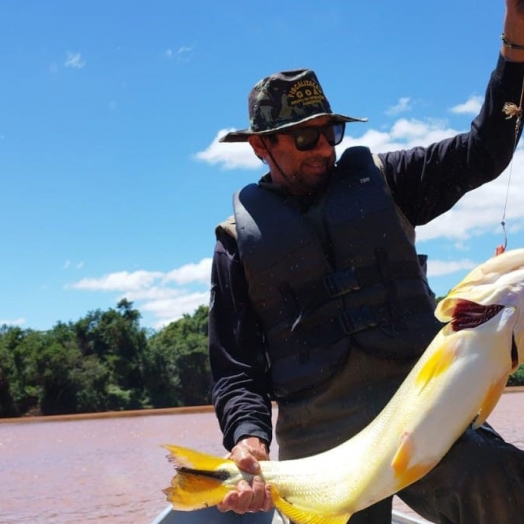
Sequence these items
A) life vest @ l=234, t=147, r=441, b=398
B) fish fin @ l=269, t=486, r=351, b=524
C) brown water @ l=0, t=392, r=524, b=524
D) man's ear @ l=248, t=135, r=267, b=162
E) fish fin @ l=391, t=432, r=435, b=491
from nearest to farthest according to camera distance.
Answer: fish fin @ l=391, t=432, r=435, b=491
fish fin @ l=269, t=486, r=351, b=524
life vest @ l=234, t=147, r=441, b=398
man's ear @ l=248, t=135, r=267, b=162
brown water @ l=0, t=392, r=524, b=524

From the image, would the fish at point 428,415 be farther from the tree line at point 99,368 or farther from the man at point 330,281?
the tree line at point 99,368

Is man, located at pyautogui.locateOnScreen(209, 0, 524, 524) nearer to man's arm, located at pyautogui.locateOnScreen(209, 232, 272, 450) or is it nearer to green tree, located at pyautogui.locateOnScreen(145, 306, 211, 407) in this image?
man's arm, located at pyautogui.locateOnScreen(209, 232, 272, 450)

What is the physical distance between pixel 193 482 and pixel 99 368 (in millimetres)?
43176

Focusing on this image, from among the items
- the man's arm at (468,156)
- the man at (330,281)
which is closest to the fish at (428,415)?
the man at (330,281)

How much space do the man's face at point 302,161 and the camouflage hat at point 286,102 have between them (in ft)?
0.17

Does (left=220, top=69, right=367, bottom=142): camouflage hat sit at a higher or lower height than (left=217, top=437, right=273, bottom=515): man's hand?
higher

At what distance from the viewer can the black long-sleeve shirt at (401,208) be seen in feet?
10.3

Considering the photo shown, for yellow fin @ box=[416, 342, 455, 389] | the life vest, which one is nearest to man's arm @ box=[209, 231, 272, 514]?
the life vest

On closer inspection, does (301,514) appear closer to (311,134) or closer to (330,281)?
(330,281)

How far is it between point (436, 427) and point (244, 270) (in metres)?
1.37

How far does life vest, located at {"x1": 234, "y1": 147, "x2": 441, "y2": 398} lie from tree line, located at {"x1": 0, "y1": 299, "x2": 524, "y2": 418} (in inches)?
1493

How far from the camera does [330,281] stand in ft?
11.0

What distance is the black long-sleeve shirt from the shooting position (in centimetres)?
313

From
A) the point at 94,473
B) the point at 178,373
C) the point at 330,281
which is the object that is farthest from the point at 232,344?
the point at 178,373
